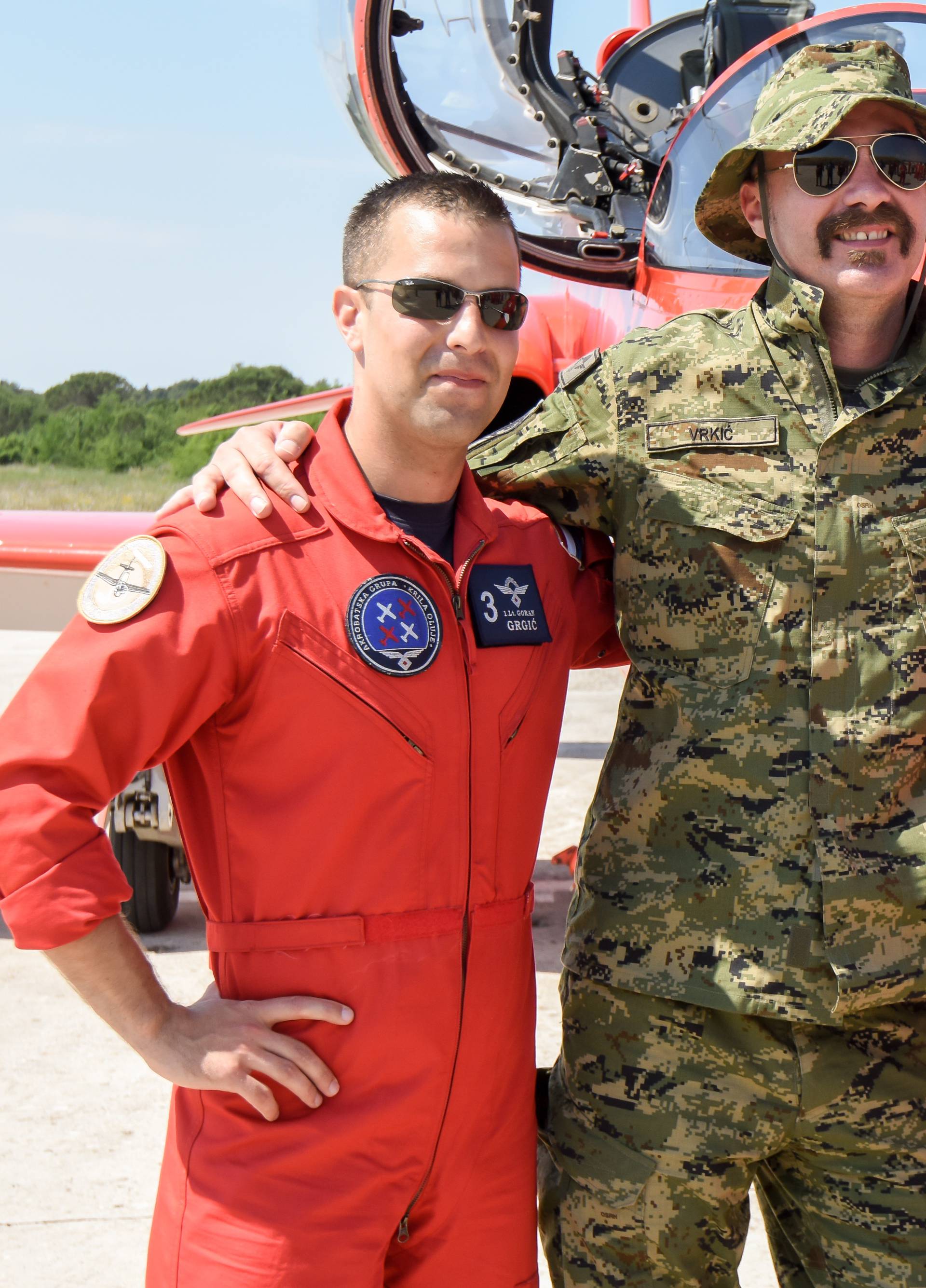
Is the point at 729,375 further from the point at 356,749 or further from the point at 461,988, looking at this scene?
the point at 461,988

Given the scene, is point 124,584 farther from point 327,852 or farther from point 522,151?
point 522,151

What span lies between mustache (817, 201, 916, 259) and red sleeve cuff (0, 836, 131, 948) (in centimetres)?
139

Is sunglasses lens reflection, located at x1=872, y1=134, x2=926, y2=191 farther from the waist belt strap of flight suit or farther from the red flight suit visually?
the waist belt strap of flight suit

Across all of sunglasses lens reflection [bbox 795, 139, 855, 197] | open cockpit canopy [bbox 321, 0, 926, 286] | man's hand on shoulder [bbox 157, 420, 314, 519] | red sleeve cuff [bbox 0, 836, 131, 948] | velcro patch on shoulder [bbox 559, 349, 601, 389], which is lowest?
red sleeve cuff [bbox 0, 836, 131, 948]

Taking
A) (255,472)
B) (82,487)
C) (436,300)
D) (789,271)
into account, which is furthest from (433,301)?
(82,487)

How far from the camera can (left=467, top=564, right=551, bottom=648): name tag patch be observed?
1.78 m

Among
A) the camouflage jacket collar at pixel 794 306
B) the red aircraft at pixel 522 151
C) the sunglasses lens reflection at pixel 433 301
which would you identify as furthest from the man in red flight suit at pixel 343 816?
the red aircraft at pixel 522 151

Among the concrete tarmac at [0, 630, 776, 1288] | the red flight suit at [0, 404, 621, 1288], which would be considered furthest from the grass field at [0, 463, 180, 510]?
the red flight suit at [0, 404, 621, 1288]

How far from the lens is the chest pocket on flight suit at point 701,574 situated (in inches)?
76.2

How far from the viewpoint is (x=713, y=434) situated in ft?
6.54

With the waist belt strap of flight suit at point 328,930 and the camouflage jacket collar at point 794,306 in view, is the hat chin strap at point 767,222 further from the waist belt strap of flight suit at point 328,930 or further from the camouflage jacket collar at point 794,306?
the waist belt strap of flight suit at point 328,930

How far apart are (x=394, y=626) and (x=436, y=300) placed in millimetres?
451

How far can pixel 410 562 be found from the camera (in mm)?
1753

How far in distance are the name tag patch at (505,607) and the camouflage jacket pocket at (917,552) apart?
1.83 ft
